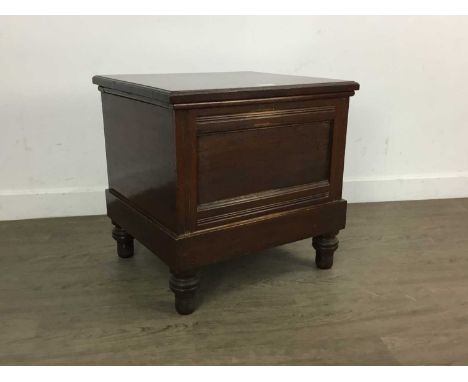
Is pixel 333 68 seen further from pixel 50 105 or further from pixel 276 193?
pixel 50 105

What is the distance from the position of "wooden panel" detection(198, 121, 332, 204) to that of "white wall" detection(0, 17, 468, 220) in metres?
0.67

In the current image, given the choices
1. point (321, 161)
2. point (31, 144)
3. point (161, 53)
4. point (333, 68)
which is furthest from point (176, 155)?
point (333, 68)

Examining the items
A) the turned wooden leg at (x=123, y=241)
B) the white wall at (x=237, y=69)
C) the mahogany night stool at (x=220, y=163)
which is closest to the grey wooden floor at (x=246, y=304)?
the turned wooden leg at (x=123, y=241)

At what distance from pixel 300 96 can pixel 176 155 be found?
0.35 meters

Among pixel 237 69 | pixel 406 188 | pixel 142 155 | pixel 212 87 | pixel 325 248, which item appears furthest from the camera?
pixel 406 188

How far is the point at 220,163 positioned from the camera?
42.8 inches

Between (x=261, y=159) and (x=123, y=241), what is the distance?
54 cm

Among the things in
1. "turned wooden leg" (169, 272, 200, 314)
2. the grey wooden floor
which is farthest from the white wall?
"turned wooden leg" (169, 272, 200, 314)

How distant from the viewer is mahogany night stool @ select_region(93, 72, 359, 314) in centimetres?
104

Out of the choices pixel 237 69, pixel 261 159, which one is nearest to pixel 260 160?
pixel 261 159

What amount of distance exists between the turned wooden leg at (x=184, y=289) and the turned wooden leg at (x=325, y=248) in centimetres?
40

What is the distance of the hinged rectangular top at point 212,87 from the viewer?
3.26 ft

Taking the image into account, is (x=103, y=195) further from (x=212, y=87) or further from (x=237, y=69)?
(x=212, y=87)

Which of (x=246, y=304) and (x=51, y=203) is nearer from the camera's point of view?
(x=246, y=304)
